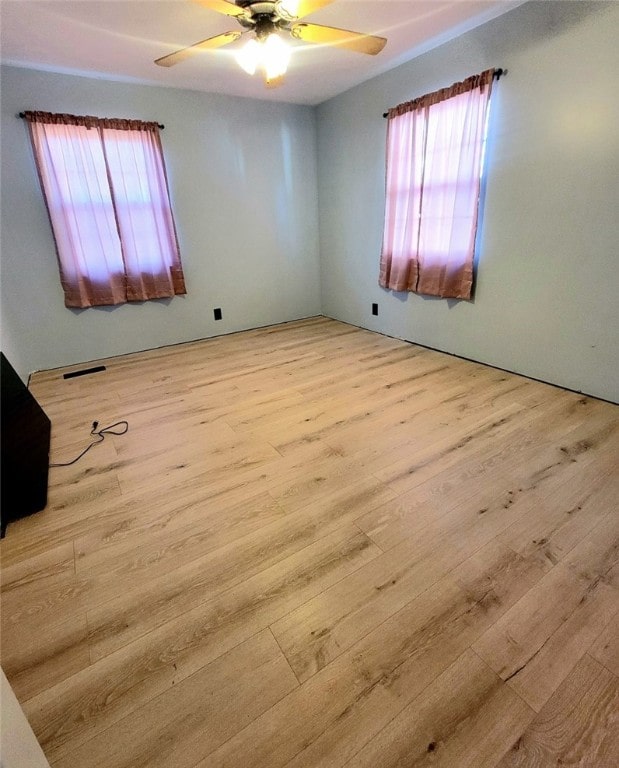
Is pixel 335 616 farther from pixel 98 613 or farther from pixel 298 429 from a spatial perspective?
pixel 298 429

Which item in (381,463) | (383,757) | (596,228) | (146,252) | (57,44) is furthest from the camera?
(146,252)

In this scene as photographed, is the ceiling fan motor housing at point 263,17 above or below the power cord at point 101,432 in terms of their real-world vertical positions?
above

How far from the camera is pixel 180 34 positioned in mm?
2604

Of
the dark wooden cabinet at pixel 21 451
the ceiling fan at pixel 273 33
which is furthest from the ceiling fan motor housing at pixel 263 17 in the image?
the dark wooden cabinet at pixel 21 451

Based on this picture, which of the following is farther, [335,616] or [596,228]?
[596,228]

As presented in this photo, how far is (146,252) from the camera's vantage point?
3799 mm

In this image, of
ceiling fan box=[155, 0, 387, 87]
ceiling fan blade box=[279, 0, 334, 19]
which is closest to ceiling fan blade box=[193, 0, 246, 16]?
ceiling fan box=[155, 0, 387, 87]

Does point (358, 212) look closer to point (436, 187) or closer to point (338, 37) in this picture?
point (436, 187)

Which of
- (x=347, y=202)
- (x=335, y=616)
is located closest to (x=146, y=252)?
(x=347, y=202)

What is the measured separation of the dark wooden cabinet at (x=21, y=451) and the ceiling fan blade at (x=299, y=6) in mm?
2385

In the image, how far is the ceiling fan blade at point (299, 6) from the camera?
1.71m

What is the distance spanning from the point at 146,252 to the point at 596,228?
3.75m

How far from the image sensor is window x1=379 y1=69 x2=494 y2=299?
291 cm

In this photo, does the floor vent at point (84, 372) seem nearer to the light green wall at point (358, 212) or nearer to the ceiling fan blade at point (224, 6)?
the light green wall at point (358, 212)
